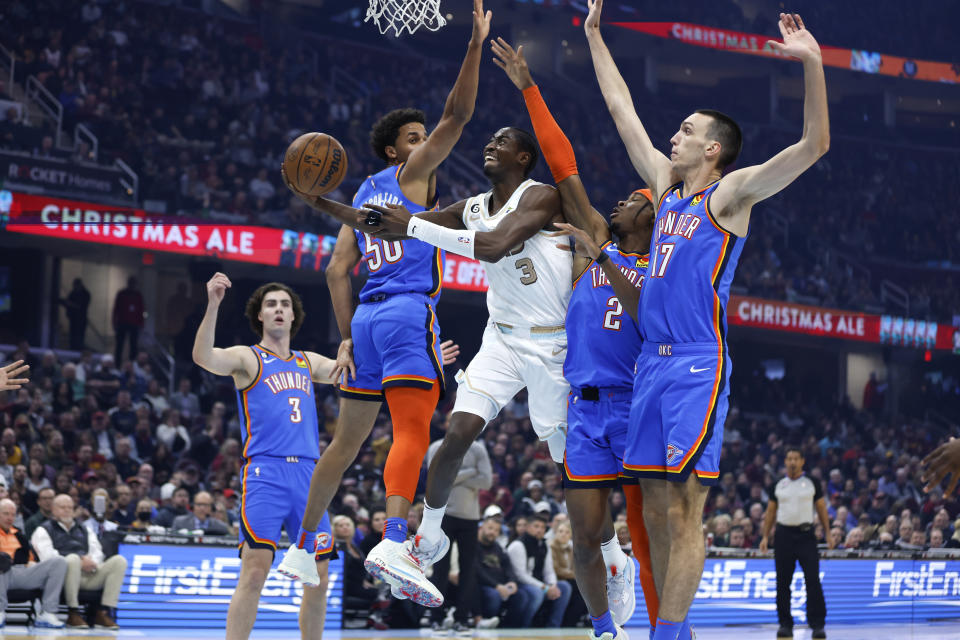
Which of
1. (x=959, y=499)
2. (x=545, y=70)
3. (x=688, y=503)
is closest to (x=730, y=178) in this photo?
(x=688, y=503)

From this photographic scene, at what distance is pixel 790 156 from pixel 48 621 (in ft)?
27.0

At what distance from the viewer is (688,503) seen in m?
5.20

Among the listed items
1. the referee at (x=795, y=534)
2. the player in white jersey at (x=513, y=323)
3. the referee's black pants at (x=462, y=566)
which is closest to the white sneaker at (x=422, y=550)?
the player in white jersey at (x=513, y=323)

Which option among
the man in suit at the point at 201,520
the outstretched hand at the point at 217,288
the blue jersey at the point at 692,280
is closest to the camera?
the blue jersey at the point at 692,280

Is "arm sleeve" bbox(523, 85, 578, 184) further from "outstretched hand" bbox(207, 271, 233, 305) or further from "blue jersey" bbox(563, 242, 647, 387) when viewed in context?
"outstretched hand" bbox(207, 271, 233, 305)

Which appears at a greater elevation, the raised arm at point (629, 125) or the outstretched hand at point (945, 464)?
the raised arm at point (629, 125)

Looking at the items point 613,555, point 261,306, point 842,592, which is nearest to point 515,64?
point 261,306

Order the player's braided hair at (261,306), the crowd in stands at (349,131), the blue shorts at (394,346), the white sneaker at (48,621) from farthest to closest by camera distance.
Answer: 1. the crowd in stands at (349,131)
2. the white sneaker at (48,621)
3. the player's braided hair at (261,306)
4. the blue shorts at (394,346)

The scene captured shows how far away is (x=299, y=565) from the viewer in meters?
6.48

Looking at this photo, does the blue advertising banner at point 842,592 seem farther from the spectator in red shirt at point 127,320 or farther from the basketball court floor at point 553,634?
the spectator in red shirt at point 127,320

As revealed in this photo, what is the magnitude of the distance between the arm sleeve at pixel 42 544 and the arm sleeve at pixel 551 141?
688 cm

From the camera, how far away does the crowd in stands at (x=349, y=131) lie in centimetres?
2088

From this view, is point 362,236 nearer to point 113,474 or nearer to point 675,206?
point 675,206

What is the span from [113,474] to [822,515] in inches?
323
